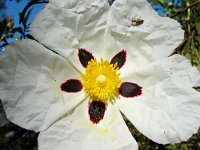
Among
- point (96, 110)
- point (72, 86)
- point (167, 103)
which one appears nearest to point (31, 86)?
point (72, 86)

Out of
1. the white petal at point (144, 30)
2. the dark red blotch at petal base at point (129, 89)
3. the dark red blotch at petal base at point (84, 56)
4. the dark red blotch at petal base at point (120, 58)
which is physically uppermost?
the white petal at point (144, 30)

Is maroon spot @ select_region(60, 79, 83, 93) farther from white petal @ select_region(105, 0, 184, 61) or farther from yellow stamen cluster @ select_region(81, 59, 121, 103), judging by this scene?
white petal @ select_region(105, 0, 184, 61)

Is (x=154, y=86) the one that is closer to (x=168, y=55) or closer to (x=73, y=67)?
(x=168, y=55)

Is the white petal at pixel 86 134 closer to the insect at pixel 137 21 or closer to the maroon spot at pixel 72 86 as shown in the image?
the maroon spot at pixel 72 86

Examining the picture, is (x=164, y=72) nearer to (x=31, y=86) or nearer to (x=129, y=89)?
(x=129, y=89)

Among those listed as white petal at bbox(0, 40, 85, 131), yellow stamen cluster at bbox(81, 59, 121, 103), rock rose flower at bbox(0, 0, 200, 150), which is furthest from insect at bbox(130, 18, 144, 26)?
white petal at bbox(0, 40, 85, 131)

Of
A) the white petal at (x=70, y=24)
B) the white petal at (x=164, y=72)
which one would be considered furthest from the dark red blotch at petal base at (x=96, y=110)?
the white petal at (x=70, y=24)

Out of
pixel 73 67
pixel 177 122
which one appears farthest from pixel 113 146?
pixel 73 67
